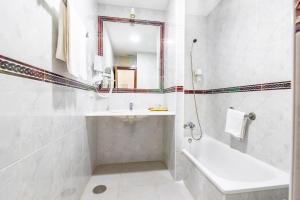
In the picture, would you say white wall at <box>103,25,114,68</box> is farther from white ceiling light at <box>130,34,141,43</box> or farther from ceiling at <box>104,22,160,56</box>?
white ceiling light at <box>130,34,141,43</box>

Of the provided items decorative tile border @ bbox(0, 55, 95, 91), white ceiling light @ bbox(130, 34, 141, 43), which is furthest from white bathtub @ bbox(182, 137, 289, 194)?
white ceiling light @ bbox(130, 34, 141, 43)

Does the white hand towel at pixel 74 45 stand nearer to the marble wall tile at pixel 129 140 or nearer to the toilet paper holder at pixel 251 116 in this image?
the marble wall tile at pixel 129 140

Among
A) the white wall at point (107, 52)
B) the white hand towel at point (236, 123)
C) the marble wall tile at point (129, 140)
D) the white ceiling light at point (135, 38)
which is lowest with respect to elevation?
the marble wall tile at point (129, 140)

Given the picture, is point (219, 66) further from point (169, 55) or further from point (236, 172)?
point (236, 172)

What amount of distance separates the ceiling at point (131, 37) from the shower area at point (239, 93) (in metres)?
0.56

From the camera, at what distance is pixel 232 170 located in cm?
174

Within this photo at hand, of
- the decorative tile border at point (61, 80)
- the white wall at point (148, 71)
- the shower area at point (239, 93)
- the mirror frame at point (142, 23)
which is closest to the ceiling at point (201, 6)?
the shower area at point (239, 93)

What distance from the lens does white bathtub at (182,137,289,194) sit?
3.57 ft

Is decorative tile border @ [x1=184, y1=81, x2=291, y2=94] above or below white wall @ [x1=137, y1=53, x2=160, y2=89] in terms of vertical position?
below

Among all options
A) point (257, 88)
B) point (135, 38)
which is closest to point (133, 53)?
point (135, 38)

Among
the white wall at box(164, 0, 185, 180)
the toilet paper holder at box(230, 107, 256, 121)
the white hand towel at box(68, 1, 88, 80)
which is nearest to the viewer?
the white hand towel at box(68, 1, 88, 80)

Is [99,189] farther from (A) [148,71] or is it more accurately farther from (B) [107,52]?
(B) [107,52]

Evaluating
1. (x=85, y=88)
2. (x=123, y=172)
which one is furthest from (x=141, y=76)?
(x=123, y=172)

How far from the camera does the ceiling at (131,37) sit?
241 cm
